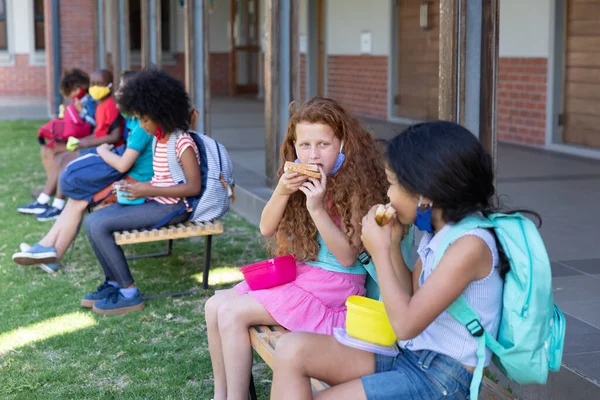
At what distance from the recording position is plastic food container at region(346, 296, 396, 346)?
2.66 meters

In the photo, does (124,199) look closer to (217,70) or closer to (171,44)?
(217,70)

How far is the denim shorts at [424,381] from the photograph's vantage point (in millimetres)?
2516

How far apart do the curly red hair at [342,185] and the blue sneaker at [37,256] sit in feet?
9.20

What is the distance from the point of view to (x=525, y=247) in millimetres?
2402

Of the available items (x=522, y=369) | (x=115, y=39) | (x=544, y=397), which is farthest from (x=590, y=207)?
(x=115, y=39)

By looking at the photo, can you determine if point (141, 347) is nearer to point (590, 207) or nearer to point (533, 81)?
point (590, 207)

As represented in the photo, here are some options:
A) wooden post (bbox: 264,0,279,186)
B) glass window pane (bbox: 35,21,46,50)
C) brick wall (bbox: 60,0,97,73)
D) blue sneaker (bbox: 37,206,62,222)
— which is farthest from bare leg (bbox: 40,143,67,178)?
glass window pane (bbox: 35,21,46,50)

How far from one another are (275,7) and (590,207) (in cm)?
299

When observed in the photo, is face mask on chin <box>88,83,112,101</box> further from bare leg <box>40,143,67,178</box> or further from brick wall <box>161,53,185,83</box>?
brick wall <box>161,53,185,83</box>

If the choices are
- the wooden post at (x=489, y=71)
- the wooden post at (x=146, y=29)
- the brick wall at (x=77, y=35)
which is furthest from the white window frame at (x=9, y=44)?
the wooden post at (x=489, y=71)

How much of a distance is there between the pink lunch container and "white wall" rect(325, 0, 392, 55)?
38.5 ft

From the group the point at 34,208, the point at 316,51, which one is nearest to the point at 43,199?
the point at 34,208

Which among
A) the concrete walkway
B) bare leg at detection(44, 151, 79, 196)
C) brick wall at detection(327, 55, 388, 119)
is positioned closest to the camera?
the concrete walkway

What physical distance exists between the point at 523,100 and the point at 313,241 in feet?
27.4
